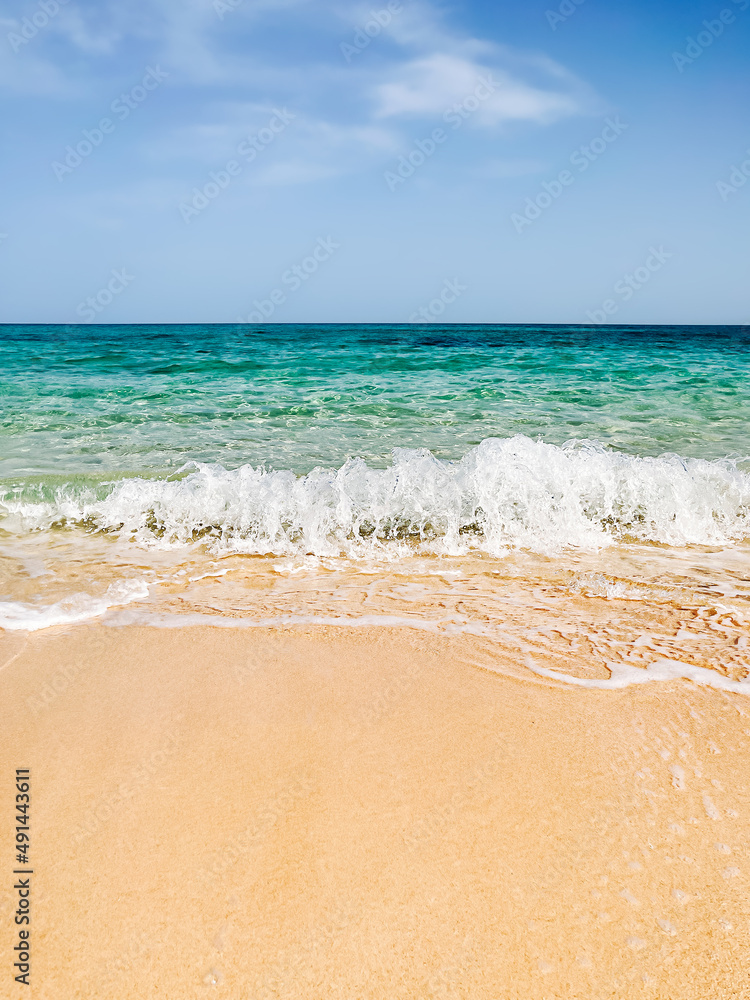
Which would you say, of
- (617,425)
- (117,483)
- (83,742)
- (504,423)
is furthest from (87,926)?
(617,425)

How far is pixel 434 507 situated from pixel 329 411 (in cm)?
483

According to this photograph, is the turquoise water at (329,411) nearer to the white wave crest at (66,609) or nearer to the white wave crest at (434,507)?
the white wave crest at (434,507)

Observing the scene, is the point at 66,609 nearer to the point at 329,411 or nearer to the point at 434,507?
the point at 434,507

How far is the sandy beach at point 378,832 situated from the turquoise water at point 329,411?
3735mm

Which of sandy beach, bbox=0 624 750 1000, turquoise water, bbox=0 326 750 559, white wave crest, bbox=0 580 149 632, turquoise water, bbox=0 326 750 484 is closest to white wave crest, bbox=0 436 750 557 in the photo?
turquoise water, bbox=0 326 750 559

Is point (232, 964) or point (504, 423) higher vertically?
point (504, 423)

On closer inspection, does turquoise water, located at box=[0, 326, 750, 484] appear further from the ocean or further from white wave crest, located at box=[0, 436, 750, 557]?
white wave crest, located at box=[0, 436, 750, 557]

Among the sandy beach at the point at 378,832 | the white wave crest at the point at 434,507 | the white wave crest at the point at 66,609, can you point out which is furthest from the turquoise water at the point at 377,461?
the sandy beach at the point at 378,832

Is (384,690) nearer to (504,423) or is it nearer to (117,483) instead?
(117,483)

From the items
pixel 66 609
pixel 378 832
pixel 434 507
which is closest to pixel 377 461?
pixel 434 507

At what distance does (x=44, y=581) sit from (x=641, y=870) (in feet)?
10.6

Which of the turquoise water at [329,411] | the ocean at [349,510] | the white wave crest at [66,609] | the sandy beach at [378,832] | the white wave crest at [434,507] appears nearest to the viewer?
the sandy beach at [378,832]

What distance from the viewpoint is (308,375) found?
13094mm

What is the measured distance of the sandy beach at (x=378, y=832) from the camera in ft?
4.29
